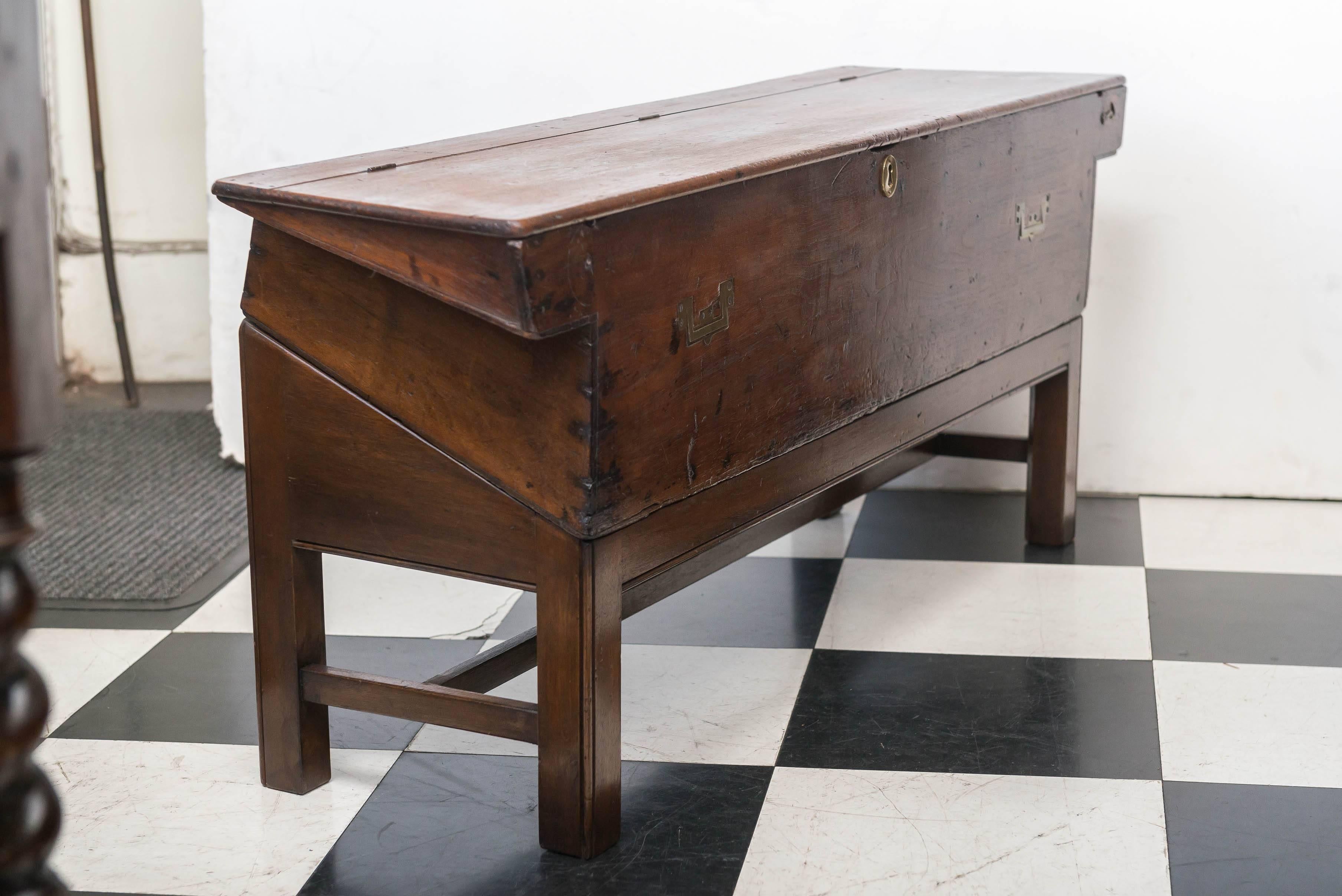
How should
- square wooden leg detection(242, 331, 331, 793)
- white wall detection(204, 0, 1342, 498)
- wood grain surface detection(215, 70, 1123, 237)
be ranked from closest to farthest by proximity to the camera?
wood grain surface detection(215, 70, 1123, 237) → square wooden leg detection(242, 331, 331, 793) → white wall detection(204, 0, 1342, 498)

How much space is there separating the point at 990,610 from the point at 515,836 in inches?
34.7

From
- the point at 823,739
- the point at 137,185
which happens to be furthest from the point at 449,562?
the point at 137,185

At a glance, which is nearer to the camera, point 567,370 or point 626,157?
point 567,370

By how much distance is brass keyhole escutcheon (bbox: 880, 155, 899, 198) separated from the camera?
5.24ft

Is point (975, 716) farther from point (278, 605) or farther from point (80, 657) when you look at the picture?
point (80, 657)

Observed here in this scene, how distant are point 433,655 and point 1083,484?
131 cm

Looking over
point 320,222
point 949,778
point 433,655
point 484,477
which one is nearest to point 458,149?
point 320,222

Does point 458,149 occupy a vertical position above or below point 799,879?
above

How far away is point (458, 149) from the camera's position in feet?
5.00

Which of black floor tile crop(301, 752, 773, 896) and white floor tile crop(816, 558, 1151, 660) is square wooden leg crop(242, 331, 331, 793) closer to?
black floor tile crop(301, 752, 773, 896)

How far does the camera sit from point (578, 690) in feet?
4.35

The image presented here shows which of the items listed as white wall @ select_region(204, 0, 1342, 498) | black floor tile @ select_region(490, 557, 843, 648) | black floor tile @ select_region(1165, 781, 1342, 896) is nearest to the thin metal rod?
white wall @ select_region(204, 0, 1342, 498)

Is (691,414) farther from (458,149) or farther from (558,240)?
(458,149)

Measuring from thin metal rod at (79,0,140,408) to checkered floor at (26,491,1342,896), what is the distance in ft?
3.81
